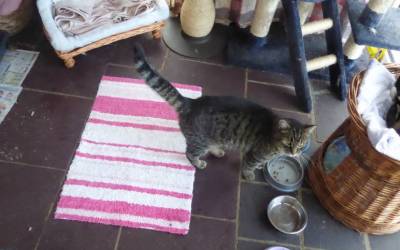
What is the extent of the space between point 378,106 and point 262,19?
0.89 m

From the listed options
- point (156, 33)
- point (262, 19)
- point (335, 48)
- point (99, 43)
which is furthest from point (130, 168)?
point (335, 48)

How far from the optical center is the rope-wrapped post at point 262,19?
6.16 ft

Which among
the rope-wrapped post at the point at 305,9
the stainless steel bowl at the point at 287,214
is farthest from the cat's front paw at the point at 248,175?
the rope-wrapped post at the point at 305,9

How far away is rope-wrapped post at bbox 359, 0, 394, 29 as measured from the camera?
5.24 feet

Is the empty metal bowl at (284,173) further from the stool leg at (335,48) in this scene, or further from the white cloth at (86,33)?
the white cloth at (86,33)

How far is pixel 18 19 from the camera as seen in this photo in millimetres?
1930

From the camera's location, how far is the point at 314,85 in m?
2.00

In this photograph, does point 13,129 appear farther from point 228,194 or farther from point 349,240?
point 349,240

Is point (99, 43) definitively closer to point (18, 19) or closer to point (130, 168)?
point (18, 19)

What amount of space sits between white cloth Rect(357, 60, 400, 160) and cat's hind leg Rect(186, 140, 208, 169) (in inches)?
24.2

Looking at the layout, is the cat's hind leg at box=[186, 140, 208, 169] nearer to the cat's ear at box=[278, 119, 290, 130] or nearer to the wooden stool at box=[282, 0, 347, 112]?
the cat's ear at box=[278, 119, 290, 130]

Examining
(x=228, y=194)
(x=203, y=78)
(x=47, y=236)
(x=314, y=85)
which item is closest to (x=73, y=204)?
(x=47, y=236)

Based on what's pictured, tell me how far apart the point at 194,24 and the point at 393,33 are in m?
1.00

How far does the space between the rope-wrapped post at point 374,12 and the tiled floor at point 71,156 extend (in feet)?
1.43
